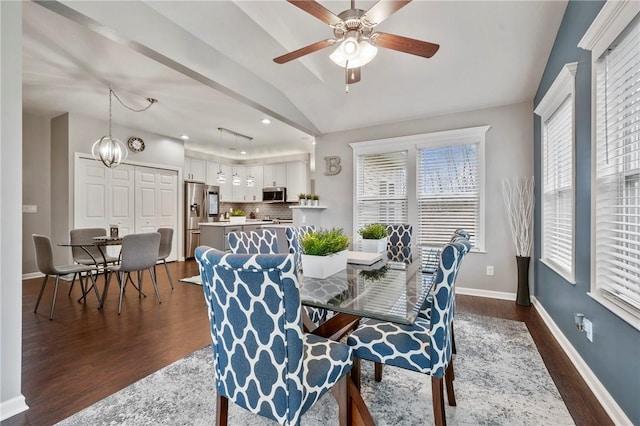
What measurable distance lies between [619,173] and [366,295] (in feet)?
5.10

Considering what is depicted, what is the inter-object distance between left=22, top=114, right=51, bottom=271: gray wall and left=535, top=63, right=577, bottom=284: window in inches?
283

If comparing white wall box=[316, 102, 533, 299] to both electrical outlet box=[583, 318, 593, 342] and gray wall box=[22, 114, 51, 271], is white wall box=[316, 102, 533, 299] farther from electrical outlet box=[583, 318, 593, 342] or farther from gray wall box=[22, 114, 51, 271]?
gray wall box=[22, 114, 51, 271]

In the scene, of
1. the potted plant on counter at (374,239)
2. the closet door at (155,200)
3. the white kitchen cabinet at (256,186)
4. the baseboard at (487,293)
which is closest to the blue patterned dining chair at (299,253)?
the potted plant on counter at (374,239)

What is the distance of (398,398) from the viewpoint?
1711 millimetres

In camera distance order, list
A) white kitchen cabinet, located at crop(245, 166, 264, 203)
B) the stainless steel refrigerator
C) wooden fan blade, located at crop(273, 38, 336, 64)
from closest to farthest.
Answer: wooden fan blade, located at crop(273, 38, 336, 64), the stainless steel refrigerator, white kitchen cabinet, located at crop(245, 166, 264, 203)

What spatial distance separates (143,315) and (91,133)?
3716mm

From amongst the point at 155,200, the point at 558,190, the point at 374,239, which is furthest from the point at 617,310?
the point at 155,200

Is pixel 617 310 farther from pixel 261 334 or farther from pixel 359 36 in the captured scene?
pixel 359 36

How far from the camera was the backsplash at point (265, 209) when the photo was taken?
800 cm

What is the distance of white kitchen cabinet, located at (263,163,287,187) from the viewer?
7.63 metres

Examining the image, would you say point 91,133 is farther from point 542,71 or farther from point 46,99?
point 542,71

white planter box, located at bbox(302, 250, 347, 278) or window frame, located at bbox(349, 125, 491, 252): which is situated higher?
window frame, located at bbox(349, 125, 491, 252)

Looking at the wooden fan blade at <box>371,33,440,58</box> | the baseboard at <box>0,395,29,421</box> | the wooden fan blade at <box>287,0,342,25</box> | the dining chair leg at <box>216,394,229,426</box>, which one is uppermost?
the wooden fan blade at <box>287,0,342,25</box>

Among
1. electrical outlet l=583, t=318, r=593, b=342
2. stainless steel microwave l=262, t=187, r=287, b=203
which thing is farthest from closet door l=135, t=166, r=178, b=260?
electrical outlet l=583, t=318, r=593, b=342
